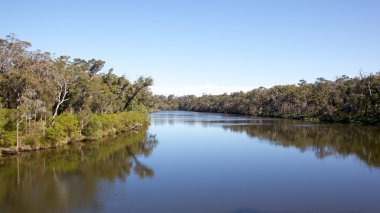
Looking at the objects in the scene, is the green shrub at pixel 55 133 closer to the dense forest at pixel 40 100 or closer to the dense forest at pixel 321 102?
the dense forest at pixel 40 100

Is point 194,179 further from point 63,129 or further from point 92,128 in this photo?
point 92,128

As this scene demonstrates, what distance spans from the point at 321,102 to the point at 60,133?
238 feet

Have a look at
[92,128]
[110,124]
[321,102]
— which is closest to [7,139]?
[92,128]

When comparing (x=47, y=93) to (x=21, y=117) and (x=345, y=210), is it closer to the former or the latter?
(x=21, y=117)

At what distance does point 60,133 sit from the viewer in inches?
1555

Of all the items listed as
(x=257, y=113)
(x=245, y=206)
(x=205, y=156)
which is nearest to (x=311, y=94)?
(x=257, y=113)

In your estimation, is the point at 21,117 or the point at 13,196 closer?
the point at 13,196

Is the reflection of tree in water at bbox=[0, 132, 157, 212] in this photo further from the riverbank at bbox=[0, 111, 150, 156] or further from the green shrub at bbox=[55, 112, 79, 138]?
the green shrub at bbox=[55, 112, 79, 138]

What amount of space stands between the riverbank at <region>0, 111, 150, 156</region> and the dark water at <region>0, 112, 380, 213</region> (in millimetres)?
1722

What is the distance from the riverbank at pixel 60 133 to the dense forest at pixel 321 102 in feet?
173

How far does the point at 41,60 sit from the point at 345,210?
3573cm

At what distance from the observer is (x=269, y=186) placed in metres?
23.2

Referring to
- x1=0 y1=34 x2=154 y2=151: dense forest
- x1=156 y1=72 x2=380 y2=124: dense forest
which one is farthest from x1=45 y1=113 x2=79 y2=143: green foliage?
x1=156 y1=72 x2=380 y2=124: dense forest

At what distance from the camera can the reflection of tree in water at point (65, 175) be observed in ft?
64.0
